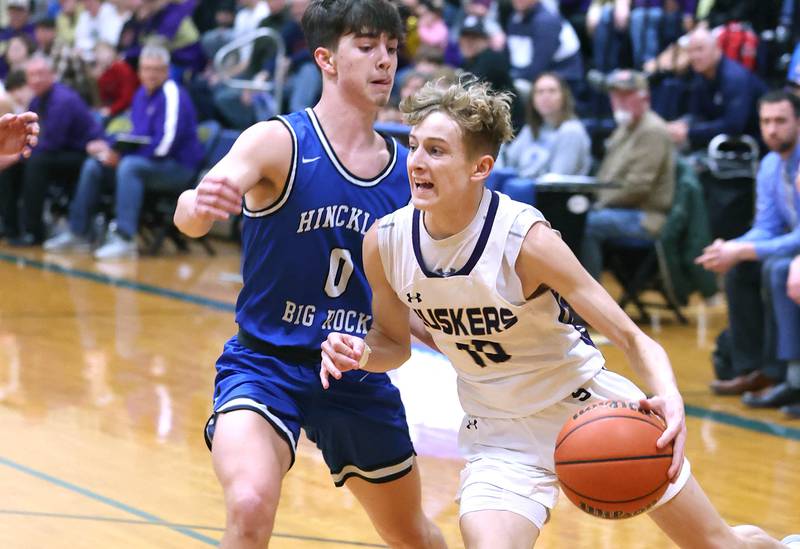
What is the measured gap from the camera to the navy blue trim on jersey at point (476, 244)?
3674 mm

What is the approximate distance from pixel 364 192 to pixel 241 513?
3.57 ft

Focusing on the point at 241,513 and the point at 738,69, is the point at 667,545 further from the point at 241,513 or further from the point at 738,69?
the point at 738,69

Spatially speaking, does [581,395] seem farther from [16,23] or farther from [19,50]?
[16,23]

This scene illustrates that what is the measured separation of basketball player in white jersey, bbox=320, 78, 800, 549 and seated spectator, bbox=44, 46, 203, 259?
9.14 m

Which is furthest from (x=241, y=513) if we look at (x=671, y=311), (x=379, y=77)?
(x=671, y=311)

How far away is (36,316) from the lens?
31.6 feet

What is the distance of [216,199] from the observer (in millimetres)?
3561

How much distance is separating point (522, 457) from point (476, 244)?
1.98ft

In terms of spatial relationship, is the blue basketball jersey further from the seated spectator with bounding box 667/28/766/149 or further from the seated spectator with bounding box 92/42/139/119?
the seated spectator with bounding box 92/42/139/119

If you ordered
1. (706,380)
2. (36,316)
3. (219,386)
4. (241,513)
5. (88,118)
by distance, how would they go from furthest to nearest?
(88,118) < (36,316) < (706,380) < (219,386) < (241,513)

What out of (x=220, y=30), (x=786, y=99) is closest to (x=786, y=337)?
(x=786, y=99)

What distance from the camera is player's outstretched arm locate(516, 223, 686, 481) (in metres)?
3.47

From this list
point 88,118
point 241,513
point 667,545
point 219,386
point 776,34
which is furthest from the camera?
point 88,118

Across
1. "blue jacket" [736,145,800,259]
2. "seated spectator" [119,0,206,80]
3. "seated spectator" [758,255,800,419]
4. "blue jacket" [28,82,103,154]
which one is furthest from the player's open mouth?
"seated spectator" [119,0,206,80]
